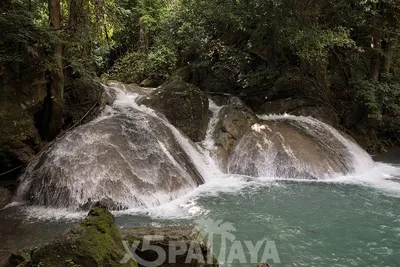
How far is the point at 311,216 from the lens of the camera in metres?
6.28

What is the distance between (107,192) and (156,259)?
10.6ft

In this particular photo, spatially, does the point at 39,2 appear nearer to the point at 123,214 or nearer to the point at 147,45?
the point at 123,214

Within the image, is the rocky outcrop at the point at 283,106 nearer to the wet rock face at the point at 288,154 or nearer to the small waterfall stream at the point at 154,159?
the small waterfall stream at the point at 154,159

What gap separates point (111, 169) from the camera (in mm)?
6902

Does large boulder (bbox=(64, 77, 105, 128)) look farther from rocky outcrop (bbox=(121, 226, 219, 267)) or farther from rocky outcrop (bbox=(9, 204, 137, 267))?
rocky outcrop (bbox=(9, 204, 137, 267))

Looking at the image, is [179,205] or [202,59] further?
[202,59]

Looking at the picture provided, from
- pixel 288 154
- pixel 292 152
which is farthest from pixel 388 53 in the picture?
pixel 288 154

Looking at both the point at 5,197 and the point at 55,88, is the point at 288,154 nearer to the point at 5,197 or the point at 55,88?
the point at 55,88

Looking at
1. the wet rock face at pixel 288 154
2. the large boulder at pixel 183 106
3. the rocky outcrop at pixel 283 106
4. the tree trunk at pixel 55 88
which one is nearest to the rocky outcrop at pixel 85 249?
the tree trunk at pixel 55 88

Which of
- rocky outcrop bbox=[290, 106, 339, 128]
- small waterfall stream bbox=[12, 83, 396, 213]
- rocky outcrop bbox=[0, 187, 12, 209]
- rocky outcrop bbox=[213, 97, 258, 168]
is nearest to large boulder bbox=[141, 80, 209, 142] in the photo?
small waterfall stream bbox=[12, 83, 396, 213]

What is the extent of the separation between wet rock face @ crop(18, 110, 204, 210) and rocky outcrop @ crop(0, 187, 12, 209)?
0.66 feet

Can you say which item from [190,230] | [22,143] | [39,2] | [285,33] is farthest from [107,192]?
[285,33]

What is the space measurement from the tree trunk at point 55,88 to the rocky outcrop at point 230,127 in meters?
4.34

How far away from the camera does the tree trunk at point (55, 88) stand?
777 cm
